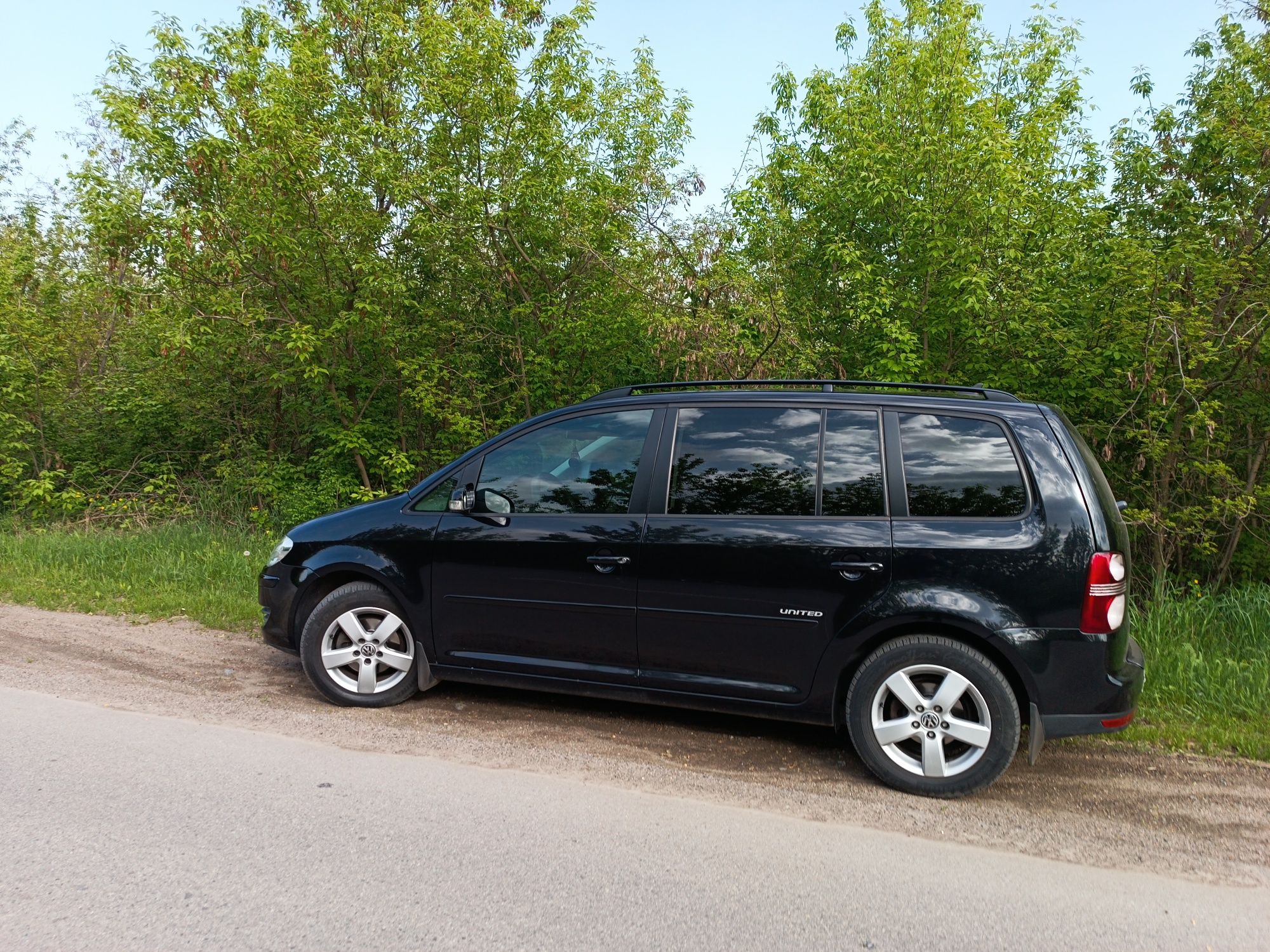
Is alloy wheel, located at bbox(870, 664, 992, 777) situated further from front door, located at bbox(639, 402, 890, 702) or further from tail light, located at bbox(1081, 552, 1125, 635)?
tail light, located at bbox(1081, 552, 1125, 635)

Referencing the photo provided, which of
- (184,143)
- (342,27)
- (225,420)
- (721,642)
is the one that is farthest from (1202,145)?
(225,420)

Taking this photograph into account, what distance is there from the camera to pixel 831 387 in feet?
15.5

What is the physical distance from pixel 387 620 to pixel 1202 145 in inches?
312

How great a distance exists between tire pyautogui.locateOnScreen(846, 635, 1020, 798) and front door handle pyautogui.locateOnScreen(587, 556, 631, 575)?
1.29 meters

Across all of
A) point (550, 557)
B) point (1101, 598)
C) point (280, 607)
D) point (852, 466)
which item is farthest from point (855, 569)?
point (280, 607)

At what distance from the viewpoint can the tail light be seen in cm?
388

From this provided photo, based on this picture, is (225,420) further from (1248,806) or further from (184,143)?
(1248,806)

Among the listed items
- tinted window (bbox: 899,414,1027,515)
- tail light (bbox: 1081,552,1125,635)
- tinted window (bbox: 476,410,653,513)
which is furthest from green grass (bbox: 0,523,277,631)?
tail light (bbox: 1081,552,1125,635)

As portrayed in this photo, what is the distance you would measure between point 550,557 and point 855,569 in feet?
5.27

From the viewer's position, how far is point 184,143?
10.1 meters

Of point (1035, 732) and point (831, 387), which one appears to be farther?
point (831, 387)

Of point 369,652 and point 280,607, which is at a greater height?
point 280,607

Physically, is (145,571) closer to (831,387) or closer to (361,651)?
(361,651)

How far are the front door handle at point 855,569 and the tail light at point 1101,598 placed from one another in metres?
0.90
